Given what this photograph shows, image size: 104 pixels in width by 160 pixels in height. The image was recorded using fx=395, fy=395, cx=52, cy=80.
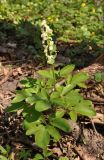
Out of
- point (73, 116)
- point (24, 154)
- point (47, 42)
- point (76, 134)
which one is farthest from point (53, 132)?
point (47, 42)

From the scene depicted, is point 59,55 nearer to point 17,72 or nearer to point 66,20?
point 17,72

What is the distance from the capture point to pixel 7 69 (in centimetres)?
498

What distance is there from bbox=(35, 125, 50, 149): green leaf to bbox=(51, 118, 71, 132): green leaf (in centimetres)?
9

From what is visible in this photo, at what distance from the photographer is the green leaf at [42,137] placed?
297cm

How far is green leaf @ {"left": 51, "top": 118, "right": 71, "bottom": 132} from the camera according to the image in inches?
118

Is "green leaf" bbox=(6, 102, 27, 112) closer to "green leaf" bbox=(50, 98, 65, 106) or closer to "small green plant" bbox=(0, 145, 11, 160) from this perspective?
"green leaf" bbox=(50, 98, 65, 106)

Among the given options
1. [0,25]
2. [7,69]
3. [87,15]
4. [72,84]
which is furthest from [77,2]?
[72,84]

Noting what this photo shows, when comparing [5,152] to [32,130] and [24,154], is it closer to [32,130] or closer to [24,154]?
[24,154]

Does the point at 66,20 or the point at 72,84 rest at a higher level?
the point at 72,84

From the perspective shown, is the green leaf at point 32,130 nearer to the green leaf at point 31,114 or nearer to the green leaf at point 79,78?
the green leaf at point 31,114

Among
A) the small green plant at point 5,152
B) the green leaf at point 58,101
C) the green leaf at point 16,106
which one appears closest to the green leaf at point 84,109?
the green leaf at point 58,101

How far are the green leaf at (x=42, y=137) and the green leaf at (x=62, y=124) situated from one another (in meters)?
0.09

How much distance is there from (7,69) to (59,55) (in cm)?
88

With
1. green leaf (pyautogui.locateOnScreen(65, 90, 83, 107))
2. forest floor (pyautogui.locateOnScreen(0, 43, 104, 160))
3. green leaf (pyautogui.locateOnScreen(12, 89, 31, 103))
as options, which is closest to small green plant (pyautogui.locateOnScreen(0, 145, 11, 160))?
forest floor (pyautogui.locateOnScreen(0, 43, 104, 160))
